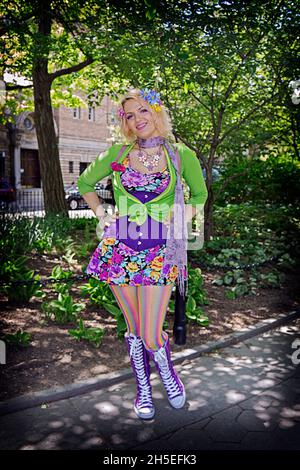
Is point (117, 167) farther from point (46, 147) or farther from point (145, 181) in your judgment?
point (46, 147)

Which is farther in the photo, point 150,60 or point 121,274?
point 150,60

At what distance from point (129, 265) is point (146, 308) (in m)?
0.33

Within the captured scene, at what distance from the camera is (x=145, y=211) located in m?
2.71

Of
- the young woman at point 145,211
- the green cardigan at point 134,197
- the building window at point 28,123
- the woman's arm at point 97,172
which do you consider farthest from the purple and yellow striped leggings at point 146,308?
the building window at point 28,123

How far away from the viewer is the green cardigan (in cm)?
272

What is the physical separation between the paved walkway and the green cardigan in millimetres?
1426

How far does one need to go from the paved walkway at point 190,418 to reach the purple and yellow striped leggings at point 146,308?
57 centimetres

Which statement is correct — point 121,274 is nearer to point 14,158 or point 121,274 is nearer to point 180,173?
point 180,173

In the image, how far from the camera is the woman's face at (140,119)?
2.78m

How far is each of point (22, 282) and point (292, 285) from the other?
420 centimetres

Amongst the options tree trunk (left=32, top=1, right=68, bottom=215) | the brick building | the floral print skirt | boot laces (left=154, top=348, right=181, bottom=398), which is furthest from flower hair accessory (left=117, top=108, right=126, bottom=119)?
the brick building

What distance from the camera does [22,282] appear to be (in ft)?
14.2

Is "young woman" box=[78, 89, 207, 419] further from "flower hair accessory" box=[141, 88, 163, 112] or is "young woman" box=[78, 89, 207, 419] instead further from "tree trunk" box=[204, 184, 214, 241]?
"tree trunk" box=[204, 184, 214, 241]
